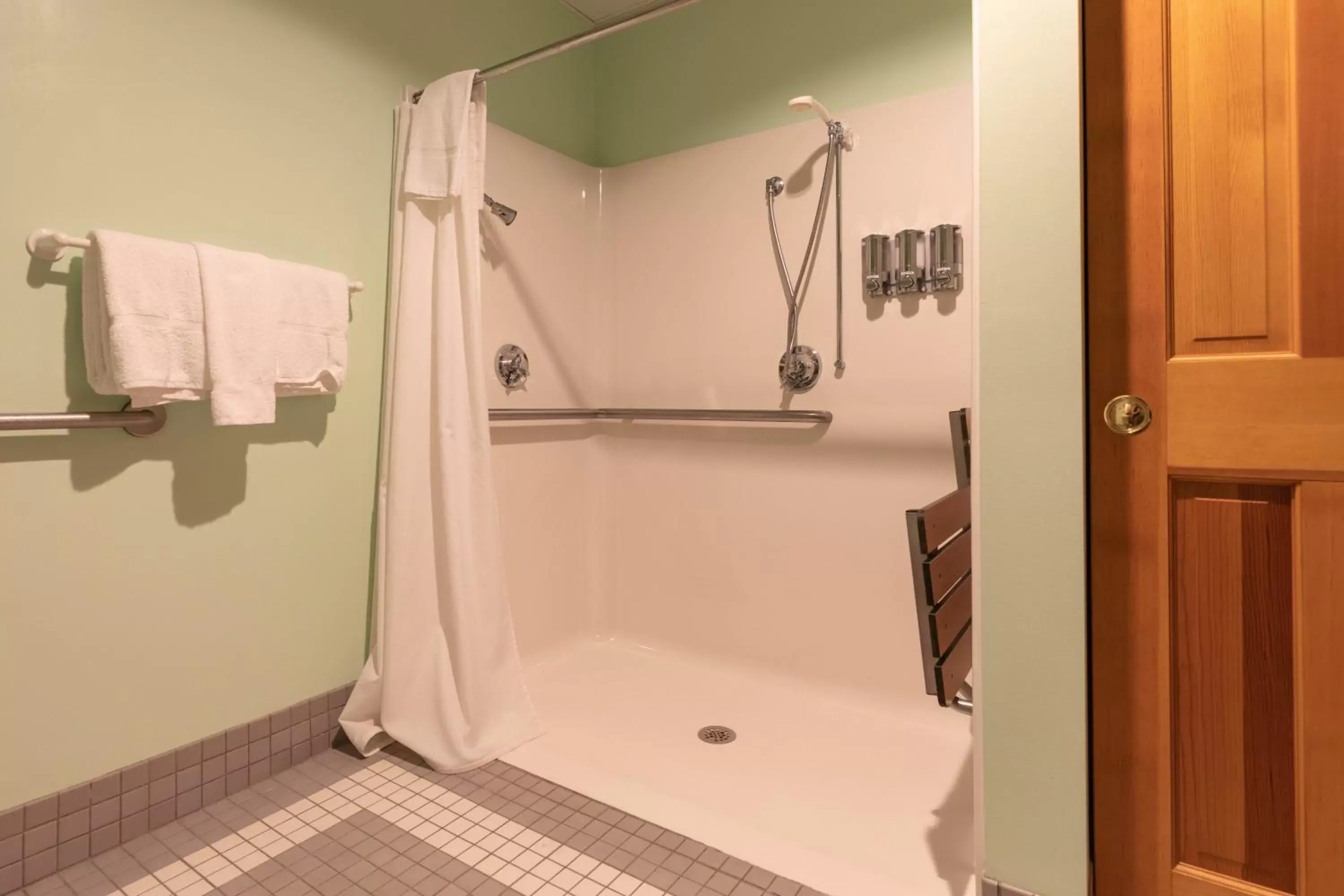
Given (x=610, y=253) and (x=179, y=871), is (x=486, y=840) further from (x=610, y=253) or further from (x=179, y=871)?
(x=610, y=253)

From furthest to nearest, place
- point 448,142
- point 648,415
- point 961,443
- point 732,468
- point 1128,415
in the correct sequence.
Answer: point 648,415
point 732,468
point 448,142
point 961,443
point 1128,415

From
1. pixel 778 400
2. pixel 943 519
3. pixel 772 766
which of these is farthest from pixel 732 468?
pixel 943 519

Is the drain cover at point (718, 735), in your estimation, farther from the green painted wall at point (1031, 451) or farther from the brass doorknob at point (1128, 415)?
the brass doorknob at point (1128, 415)

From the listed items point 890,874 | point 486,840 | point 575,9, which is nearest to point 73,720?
point 486,840

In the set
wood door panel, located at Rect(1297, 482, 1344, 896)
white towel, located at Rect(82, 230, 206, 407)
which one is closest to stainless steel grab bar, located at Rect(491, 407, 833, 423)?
white towel, located at Rect(82, 230, 206, 407)

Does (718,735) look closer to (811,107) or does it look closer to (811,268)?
(811,268)

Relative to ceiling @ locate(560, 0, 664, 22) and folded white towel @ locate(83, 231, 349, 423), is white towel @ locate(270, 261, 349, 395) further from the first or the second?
ceiling @ locate(560, 0, 664, 22)

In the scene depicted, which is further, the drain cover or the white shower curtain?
the drain cover

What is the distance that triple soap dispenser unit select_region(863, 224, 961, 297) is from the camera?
184cm

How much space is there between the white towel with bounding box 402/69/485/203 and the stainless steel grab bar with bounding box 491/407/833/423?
0.67m

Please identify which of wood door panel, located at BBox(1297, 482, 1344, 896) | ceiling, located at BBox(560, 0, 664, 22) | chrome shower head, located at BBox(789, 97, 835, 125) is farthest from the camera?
ceiling, located at BBox(560, 0, 664, 22)

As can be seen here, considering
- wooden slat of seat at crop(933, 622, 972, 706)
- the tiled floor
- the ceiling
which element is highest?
the ceiling

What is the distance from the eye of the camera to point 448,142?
174 cm

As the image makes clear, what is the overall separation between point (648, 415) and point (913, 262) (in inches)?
37.8
